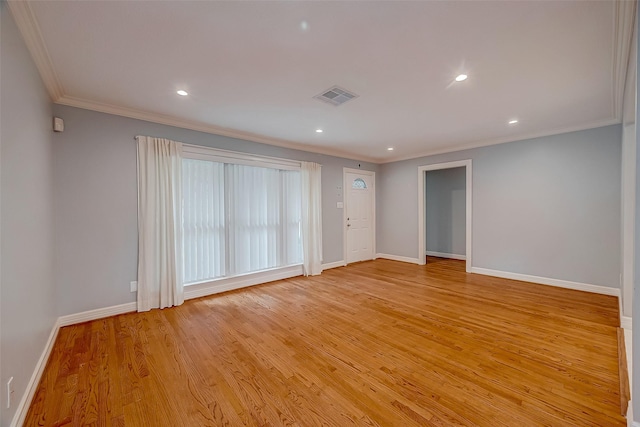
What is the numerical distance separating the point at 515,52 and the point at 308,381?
308cm

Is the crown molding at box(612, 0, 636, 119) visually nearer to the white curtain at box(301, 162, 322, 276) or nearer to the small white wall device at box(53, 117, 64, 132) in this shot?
the white curtain at box(301, 162, 322, 276)

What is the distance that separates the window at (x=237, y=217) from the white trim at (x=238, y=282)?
90mm

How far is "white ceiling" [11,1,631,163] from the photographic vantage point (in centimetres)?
166

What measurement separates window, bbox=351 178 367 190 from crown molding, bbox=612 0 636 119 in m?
4.23

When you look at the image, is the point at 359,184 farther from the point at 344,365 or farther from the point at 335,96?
the point at 344,365

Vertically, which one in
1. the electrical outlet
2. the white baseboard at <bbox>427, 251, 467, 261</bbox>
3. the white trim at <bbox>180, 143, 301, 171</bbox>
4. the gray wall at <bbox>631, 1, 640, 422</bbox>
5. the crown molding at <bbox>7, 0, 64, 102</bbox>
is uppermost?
the crown molding at <bbox>7, 0, 64, 102</bbox>

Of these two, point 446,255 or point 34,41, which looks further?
point 446,255

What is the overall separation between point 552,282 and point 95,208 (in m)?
6.72

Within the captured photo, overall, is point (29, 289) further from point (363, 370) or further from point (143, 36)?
point (363, 370)

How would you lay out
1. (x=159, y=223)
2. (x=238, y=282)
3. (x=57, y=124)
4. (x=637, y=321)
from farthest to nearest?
(x=238, y=282)
(x=159, y=223)
(x=57, y=124)
(x=637, y=321)

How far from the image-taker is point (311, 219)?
516cm

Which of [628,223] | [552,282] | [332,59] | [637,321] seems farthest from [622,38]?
[552,282]

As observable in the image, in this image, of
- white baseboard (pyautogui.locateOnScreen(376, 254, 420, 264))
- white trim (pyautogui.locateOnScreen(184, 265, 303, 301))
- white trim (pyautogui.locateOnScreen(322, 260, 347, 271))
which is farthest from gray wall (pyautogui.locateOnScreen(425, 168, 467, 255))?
white trim (pyautogui.locateOnScreen(184, 265, 303, 301))

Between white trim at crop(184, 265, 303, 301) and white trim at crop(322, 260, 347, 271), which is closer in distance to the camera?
white trim at crop(184, 265, 303, 301)
